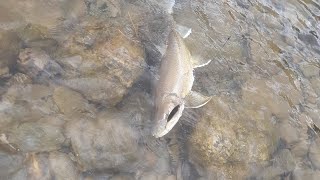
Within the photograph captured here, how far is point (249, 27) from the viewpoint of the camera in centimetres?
836

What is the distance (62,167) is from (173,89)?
1860 mm

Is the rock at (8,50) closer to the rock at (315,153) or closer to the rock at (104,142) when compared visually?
the rock at (104,142)

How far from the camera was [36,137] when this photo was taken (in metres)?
5.55

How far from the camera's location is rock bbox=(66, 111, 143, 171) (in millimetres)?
5590

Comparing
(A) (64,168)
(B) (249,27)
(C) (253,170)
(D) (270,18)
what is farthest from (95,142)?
(D) (270,18)

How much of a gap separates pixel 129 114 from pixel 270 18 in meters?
4.29

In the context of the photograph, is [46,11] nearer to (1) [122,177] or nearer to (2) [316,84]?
(1) [122,177]

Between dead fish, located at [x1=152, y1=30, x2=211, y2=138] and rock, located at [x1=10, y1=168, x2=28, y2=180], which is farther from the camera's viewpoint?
dead fish, located at [x1=152, y1=30, x2=211, y2=138]

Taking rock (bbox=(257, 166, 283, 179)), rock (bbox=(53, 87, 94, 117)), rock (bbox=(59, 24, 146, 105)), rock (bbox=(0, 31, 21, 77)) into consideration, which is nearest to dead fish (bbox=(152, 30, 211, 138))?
rock (bbox=(59, 24, 146, 105))

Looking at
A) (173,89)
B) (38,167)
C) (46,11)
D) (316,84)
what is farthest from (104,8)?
(316,84)

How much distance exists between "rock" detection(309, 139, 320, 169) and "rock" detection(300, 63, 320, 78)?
1556 millimetres

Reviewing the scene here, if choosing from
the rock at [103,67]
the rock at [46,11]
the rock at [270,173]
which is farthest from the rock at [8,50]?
the rock at [270,173]

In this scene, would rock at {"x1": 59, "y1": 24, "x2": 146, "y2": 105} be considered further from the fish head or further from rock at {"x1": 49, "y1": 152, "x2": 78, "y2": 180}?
rock at {"x1": 49, "y1": 152, "x2": 78, "y2": 180}

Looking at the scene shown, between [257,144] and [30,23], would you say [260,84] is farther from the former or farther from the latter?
[30,23]
